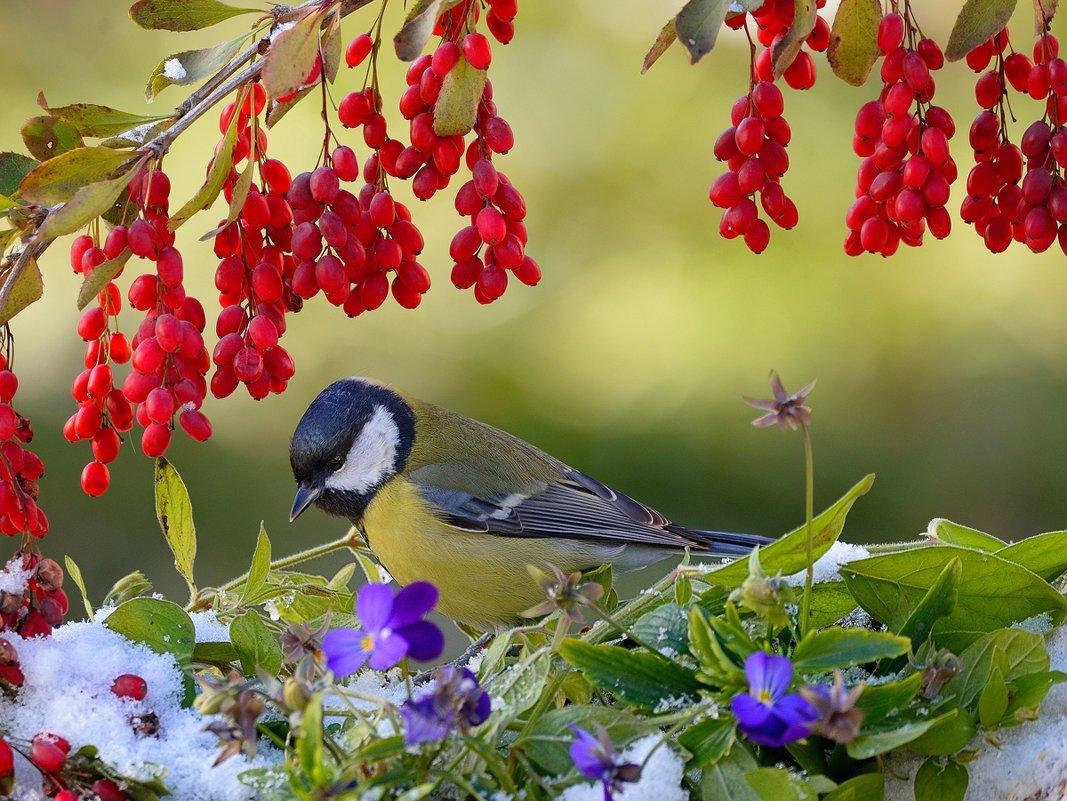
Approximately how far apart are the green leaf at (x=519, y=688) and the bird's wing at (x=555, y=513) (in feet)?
3.22

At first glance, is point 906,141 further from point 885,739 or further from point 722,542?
point 722,542

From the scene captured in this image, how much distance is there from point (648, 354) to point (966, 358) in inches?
30.5

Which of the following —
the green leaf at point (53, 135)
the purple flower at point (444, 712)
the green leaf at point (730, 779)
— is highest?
the green leaf at point (53, 135)

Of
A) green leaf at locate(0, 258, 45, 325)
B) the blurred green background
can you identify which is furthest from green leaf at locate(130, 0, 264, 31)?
the blurred green background

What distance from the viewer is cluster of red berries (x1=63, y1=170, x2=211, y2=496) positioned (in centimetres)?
104

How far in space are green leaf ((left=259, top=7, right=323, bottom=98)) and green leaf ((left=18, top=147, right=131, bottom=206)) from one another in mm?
164

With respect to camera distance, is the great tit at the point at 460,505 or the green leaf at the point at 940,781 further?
the great tit at the point at 460,505

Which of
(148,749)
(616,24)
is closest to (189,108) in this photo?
(148,749)

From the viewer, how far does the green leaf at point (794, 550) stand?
2.98 ft

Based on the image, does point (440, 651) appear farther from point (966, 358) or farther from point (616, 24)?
point (616, 24)

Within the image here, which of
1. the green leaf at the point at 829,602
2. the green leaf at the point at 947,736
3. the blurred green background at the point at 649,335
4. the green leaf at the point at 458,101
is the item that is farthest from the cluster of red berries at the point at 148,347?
the blurred green background at the point at 649,335

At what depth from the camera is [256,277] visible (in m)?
1.12

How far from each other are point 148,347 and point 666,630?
20.9 inches

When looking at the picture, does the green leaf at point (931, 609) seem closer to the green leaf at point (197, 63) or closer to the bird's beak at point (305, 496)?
the green leaf at point (197, 63)
